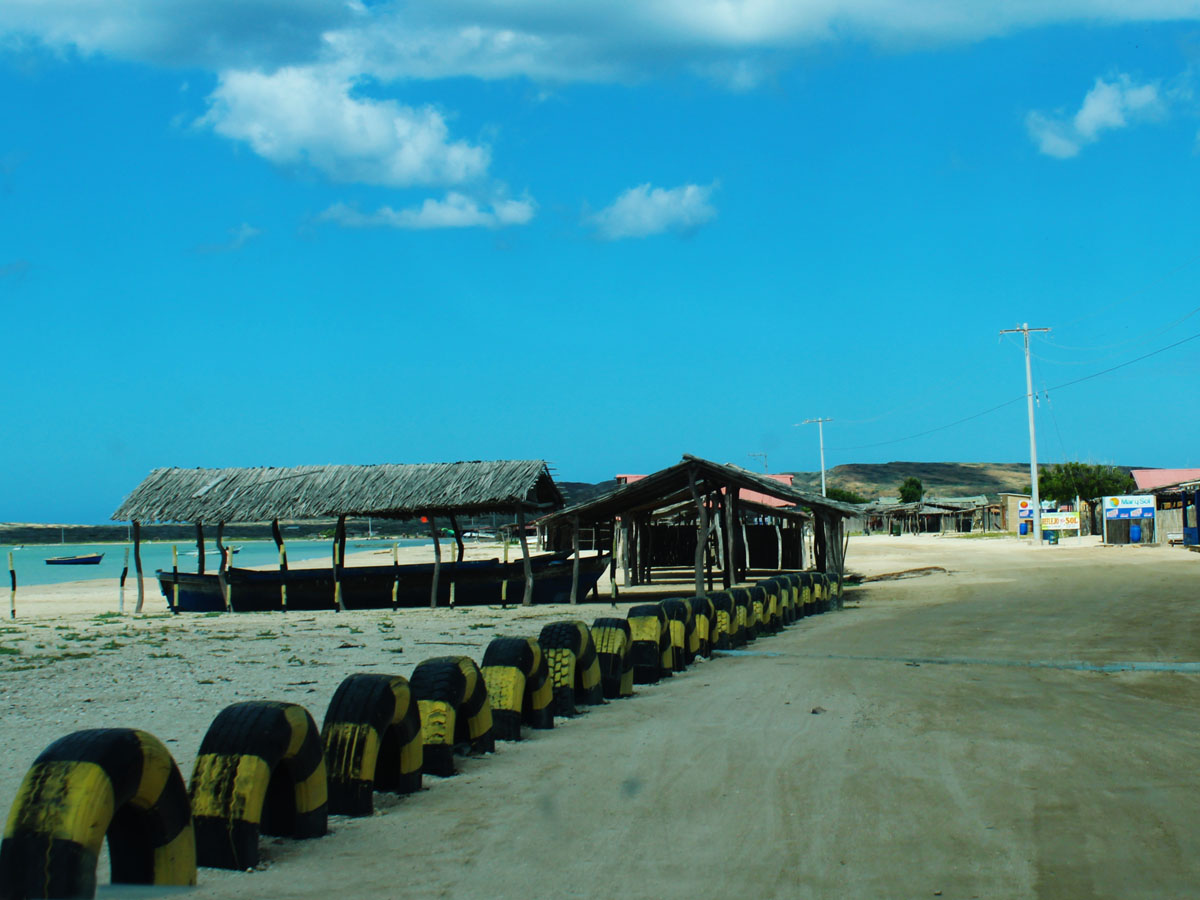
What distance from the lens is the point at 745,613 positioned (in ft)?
47.4

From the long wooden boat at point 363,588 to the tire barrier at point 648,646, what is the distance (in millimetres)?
14794

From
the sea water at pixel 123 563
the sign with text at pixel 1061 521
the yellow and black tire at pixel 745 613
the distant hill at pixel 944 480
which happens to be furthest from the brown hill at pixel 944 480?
the yellow and black tire at pixel 745 613

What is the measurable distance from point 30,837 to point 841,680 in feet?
26.7

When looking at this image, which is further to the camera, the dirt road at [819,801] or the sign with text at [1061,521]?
the sign with text at [1061,521]

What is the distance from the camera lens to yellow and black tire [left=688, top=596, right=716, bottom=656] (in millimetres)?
12625

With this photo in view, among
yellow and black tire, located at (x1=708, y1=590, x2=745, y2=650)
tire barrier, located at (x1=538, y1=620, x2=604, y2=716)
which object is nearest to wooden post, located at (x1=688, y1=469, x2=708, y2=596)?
yellow and black tire, located at (x1=708, y1=590, x2=745, y2=650)

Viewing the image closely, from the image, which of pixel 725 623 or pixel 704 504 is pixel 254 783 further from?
pixel 704 504

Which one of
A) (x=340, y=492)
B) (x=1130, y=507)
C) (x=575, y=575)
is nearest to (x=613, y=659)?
(x=575, y=575)

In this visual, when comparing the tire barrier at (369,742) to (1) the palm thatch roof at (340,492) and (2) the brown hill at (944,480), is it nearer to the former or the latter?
(1) the palm thatch roof at (340,492)

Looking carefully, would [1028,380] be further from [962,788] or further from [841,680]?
[962,788]

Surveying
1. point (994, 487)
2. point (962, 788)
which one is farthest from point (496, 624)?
point (994, 487)

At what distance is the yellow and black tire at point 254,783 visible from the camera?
4.81m

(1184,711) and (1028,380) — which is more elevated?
(1028,380)

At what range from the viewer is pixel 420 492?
25781 mm
